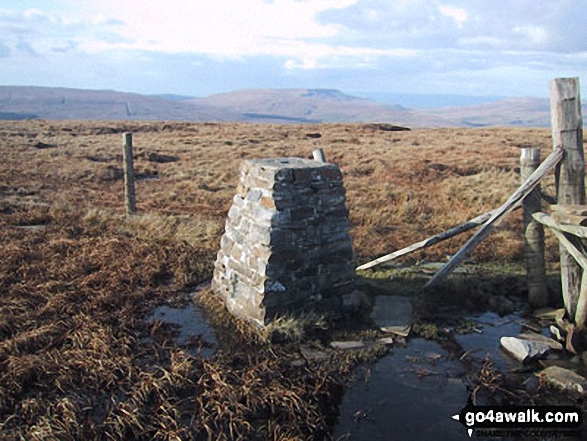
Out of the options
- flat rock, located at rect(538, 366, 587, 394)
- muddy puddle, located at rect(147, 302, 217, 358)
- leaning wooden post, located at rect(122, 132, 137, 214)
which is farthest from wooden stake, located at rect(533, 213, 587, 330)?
leaning wooden post, located at rect(122, 132, 137, 214)

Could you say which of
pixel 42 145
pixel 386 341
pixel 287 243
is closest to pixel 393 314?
pixel 386 341

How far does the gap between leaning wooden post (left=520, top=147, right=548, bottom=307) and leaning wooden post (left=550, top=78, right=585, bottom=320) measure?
1.43 feet

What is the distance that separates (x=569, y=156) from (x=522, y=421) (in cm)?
377

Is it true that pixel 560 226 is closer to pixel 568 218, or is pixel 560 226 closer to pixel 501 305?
pixel 568 218

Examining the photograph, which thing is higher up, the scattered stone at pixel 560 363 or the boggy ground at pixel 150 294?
the boggy ground at pixel 150 294

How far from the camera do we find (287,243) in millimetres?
6609

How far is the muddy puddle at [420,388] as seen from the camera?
4770 millimetres

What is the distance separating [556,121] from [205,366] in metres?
5.68

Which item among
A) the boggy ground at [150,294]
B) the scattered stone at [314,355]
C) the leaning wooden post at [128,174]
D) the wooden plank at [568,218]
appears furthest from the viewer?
the leaning wooden post at [128,174]

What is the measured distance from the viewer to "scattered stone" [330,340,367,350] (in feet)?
20.5

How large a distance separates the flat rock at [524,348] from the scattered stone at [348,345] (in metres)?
1.83

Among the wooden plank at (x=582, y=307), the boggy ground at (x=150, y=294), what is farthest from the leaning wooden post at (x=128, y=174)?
the wooden plank at (x=582, y=307)

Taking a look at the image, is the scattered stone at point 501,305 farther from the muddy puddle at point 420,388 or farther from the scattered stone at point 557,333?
the scattered stone at point 557,333

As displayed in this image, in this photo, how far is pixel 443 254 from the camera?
9781 millimetres
